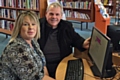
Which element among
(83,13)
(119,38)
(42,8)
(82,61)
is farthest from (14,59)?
(83,13)

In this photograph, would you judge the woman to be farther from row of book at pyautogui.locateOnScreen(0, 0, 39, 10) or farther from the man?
row of book at pyautogui.locateOnScreen(0, 0, 39, 10)

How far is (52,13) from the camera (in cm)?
236

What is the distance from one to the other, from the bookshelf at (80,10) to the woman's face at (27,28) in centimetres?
556

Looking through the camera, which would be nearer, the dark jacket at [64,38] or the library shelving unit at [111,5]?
the dark jacket at [64,38]

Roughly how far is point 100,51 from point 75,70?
328 millimetres

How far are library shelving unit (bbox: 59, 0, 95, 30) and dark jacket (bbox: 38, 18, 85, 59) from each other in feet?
16.0

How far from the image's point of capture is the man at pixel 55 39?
227 cm

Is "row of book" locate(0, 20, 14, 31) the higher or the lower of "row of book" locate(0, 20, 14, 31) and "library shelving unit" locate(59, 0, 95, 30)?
the lower

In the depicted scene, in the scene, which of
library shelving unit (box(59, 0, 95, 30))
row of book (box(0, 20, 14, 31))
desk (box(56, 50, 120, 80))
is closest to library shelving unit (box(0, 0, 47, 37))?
row of book (box(0, 20, 14, 31))

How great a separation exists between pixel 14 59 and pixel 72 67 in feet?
1.96

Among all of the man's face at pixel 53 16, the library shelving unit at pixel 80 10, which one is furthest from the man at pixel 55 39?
the library shelving unit at pixel 80 10

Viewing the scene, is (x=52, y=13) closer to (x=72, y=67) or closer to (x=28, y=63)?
(x=72, y=67)

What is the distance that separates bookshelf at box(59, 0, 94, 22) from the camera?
722cm

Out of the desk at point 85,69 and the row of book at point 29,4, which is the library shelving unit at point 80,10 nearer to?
the row of book at point 29,4
